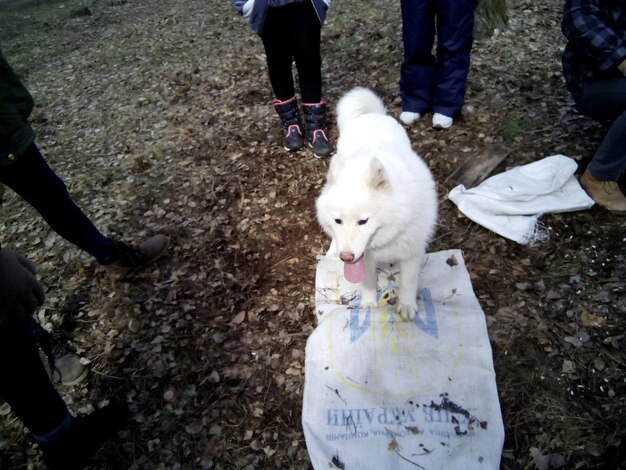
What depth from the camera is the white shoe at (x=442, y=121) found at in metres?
3.76

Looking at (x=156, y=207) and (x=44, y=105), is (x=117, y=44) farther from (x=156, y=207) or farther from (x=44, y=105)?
(x=156, y=207)

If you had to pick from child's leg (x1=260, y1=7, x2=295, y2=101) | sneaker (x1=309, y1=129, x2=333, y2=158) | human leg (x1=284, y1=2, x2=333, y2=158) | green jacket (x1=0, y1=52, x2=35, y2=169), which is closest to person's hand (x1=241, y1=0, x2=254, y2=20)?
A: child's leg (x1=260, y1=7, x2=295, y2=101)

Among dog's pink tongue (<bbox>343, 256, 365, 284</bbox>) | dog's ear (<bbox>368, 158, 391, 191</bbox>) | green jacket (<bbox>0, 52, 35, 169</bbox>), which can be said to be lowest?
dog's pink tongue (<bbox>343, 256, 365, 284</bbox>)

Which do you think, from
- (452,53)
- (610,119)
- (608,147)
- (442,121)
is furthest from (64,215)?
(610,119)

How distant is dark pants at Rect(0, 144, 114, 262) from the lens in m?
2.10

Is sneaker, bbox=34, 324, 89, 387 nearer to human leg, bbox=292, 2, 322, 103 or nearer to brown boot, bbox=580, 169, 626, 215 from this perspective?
human leg, bbox=292, 2, 322, 103

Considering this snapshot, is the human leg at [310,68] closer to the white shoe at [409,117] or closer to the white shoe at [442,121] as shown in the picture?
the white shoe at [409,117]

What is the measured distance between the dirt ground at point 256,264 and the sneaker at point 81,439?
17 centimetres

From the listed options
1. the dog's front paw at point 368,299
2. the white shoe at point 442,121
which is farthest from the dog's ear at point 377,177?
the white shoe at point 442,121

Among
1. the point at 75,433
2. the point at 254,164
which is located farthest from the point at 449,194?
the point at 75,433

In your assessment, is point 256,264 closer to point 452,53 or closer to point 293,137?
point 293,137

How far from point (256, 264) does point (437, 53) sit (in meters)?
2.76

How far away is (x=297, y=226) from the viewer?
3.26 metres

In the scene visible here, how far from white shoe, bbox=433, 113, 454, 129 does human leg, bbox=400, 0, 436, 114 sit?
0.24m
